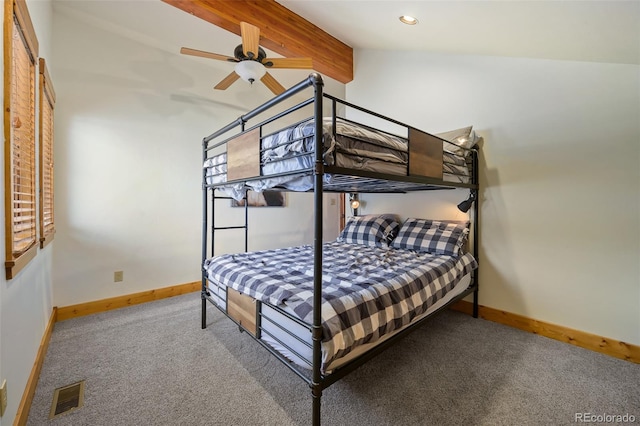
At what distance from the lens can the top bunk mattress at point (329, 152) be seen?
136cm

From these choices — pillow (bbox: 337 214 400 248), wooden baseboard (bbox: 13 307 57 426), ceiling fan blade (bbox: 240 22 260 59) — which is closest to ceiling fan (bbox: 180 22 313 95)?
ceiling fan blade (bbox: 240 22 260 59)

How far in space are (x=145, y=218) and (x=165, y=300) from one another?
973 mm

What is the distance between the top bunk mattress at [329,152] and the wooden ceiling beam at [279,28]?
1.41m

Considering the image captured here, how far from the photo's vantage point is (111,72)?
276 centimetres

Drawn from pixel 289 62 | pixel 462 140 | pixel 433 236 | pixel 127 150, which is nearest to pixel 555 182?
pixel 462 140

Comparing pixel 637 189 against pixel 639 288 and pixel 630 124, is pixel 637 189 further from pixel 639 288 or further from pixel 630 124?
pixel 639 288

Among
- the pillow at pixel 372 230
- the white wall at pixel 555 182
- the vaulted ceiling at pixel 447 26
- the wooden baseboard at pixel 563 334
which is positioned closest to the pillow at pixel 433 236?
the pillow at pixel 372 230

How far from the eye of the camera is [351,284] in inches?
64.3

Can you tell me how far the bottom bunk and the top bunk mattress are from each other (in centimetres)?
65

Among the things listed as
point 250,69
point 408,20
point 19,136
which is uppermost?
point 408,20

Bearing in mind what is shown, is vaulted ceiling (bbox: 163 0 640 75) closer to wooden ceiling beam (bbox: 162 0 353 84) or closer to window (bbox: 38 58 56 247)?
wooden ceiling beam (bbox: 162 0 353 84)

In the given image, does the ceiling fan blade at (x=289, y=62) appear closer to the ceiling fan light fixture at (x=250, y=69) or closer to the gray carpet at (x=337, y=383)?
the ceiling fan light fixture at (x=250, y=69)

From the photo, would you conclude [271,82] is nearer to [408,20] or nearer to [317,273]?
[408,20]

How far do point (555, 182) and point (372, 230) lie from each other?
173cm
